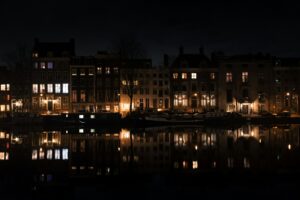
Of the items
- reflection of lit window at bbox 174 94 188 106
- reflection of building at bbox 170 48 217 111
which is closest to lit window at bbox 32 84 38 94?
reflection of building at bbox 170 48 217 111

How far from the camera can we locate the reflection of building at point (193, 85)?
254 ft

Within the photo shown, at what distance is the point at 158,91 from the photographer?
77562 millimetres

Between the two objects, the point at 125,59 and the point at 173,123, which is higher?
the point at 125,59

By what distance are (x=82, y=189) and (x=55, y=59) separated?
65.3m

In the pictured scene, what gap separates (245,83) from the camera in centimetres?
7938

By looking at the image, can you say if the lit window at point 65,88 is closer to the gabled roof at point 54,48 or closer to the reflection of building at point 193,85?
the gabled roof at point 54,48

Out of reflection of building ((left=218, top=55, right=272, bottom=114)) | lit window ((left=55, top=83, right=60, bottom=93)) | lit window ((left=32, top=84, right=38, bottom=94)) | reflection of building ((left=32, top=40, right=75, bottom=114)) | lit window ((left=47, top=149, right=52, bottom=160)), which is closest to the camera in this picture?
lit window ((left=47, top=149, right=52, bottom=160))

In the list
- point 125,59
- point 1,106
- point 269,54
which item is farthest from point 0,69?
point 269,54

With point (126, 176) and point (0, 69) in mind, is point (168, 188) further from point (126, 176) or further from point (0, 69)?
point (0, 69)

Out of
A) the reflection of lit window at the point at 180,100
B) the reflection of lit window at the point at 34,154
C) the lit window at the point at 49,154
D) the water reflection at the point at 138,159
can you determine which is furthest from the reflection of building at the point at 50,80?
the lit window at the point at 49,154

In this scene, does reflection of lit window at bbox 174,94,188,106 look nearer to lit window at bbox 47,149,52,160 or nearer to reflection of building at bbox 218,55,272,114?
reflection of building at bbox 218,55,272,114

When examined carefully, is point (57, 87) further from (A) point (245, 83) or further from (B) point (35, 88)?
(A) point (245, 83)

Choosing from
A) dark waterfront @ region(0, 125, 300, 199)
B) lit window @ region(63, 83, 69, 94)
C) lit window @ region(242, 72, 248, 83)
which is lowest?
dark waterfront @ region(0, 125, 300, 199)

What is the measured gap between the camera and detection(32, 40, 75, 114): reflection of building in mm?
75688
